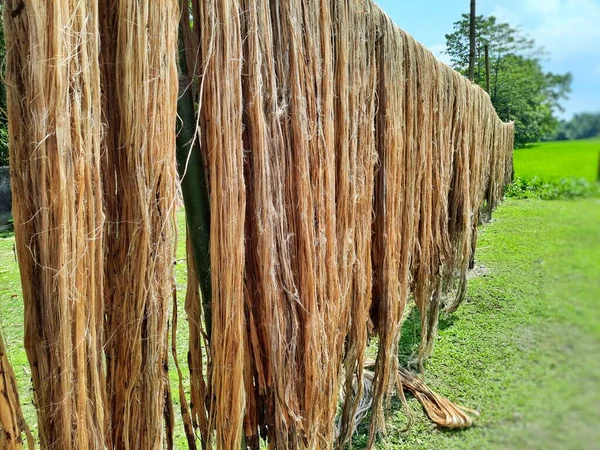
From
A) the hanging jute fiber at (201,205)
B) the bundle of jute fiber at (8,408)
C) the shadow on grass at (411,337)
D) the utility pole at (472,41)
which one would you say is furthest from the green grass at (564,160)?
the shadow on grass at (411,337)

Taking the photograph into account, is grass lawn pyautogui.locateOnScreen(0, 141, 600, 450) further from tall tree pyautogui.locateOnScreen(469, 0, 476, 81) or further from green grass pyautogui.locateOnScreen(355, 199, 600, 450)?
tall tree pyautogui.locateOnScreen(469, 0, 476, 81)

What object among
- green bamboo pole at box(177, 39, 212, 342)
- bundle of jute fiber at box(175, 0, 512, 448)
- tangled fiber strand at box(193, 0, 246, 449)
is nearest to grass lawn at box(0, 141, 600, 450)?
bundle of jute fiber at box(175, 0, 512, 448)

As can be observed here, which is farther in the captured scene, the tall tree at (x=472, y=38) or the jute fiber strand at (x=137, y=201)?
the jute fiber strand at (x=137, y=201)

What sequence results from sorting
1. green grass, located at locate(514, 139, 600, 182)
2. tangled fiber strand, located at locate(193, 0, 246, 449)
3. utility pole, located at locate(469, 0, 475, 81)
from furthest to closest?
tangled fiber strand, located at locate(193, 0, 246, 449), utility pole, located at locate(469, 0, 475, 81), green grass, located at locate(514, 139, 600, 182)

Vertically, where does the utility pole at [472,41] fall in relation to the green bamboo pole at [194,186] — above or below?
above

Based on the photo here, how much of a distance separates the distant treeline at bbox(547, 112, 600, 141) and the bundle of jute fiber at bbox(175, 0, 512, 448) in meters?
0.46

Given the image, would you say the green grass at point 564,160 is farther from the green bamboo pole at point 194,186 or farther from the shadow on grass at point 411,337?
the shadow on grass at point 411,337

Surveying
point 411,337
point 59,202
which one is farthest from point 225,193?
point 411,337

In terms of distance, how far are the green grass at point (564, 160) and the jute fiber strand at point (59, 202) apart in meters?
0.76

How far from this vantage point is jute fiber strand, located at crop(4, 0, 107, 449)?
0.73 m

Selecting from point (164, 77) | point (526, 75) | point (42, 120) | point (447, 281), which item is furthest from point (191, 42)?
point (447, 281)

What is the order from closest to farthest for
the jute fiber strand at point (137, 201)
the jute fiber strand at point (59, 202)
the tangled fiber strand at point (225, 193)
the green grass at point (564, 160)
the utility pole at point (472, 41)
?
1. the green grass at point (564, 160)
2. the utility pole at point (472, 41)
3. the jute fiber strand at point (59, 202)
4. the jute fiber strand at point (137, 201)
5. the tangled fiber strand at point (225, 193)

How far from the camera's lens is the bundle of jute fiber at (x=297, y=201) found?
3.42ft

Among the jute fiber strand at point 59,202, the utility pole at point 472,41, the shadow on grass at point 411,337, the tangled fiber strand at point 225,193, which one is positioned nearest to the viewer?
the utility pole at point 472,41
